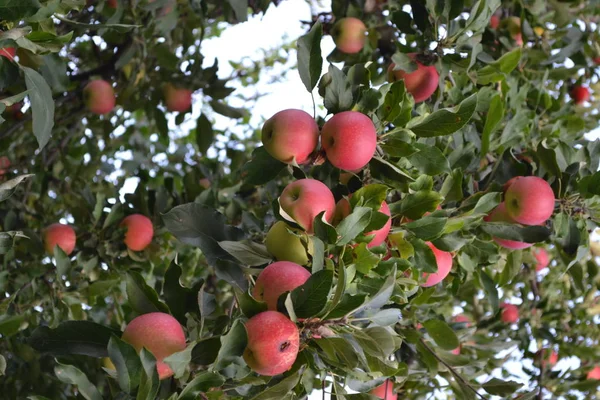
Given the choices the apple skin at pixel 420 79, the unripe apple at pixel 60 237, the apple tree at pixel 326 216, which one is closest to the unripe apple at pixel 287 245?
the apple tree at pixel 326 216

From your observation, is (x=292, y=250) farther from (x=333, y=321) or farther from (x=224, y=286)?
(x=224, y=286)

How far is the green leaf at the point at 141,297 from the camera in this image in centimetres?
113

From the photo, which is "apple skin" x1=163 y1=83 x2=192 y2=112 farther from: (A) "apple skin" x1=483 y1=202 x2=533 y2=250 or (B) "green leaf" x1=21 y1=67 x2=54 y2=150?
(A) "apple skin" x1=483 y1=202 x2=533 y2=250

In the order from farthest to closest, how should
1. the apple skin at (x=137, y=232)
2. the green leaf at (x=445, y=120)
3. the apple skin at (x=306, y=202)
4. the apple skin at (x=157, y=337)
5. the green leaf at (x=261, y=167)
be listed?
the apple skin at (x=137, y=232) < the green leaf at (x=261, y=167) < the green leaf at (x=445, y=120) < the apple skin at (x=306, y=202) < the apple skin at (x=157, y=337)

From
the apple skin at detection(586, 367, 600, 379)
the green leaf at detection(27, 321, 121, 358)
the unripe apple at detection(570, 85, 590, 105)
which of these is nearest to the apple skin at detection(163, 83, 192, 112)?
the green leaf at detection(27, 321, 121, 358)

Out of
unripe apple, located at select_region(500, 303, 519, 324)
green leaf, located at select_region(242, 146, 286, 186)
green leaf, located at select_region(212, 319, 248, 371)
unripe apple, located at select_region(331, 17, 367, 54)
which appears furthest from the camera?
unripe apple, located at select_region(500, 303, 519, 324)

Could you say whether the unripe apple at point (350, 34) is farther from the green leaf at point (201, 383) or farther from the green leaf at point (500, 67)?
the green leaf at point (201, 383)

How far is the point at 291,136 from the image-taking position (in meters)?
1.22

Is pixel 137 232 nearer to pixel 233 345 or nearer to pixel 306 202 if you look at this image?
pixel 306 202

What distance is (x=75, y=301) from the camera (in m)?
1.85

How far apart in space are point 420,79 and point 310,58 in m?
0.47

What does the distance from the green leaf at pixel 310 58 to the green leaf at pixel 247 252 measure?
0.34 metres

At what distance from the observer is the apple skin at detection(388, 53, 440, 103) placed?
164 cm

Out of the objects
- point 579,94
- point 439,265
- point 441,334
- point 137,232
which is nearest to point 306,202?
point 439,265
